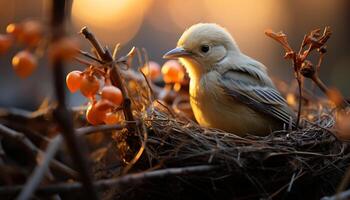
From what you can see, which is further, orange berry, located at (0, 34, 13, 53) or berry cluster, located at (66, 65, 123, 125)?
berry cluster, located at (66, 65, 123, 125)

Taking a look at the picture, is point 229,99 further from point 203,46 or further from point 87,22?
point 87,22

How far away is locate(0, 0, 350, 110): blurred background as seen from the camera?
560cm

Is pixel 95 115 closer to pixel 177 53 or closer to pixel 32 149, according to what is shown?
pixel 32 149

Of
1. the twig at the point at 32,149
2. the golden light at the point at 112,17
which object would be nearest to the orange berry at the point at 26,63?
the twig at the point at 32,149

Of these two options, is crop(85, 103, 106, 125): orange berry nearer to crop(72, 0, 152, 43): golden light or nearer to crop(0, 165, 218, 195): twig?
crop(0, 165, 218, 195): twig

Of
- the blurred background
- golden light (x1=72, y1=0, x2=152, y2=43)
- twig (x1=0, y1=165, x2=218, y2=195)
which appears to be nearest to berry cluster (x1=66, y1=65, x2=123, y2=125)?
twig (x1=0, y1=165, x2=218, y2=195)

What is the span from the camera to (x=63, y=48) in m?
0.93

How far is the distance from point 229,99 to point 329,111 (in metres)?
0.52

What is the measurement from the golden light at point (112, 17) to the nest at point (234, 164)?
403cm

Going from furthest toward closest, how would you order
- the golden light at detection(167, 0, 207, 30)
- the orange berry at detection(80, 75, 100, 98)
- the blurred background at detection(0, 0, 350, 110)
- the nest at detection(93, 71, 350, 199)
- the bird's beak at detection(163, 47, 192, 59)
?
the golden light at detection(167, 0, 207, 30), the blurred background at detection(0, 0, 350, 110), the bird's beak at detection(163, 47, 192, 59), the nest at detection(93, 71, 350, 199), the orange berry at detection(80, 75, 100, 98)

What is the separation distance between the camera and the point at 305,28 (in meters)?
6.00

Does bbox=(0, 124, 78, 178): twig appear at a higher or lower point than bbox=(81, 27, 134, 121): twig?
lower

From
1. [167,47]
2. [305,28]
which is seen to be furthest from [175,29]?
[305,28]

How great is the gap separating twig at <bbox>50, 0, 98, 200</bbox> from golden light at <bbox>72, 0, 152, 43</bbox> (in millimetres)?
4831
